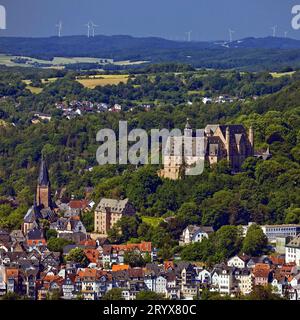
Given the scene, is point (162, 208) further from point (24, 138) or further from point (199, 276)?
point (24, 138)

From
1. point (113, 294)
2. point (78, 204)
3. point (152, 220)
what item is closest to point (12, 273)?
point (113, 294)

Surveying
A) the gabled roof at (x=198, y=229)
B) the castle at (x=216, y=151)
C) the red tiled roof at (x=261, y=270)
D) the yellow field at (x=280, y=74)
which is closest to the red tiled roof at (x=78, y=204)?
the castle at (x=216, y=151)

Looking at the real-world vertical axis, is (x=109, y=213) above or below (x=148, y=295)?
above

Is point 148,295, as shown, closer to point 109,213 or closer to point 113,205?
point 109,213

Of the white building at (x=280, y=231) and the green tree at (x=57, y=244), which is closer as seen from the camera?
the white building at (x=280, y=231)

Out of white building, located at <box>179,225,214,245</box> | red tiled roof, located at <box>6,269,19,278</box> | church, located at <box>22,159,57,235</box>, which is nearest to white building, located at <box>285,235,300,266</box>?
white building, located at <box>179,225,214,245</box>

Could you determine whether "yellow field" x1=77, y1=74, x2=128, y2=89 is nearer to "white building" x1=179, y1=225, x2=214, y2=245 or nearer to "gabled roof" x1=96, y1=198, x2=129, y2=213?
"gabled roof" x1=96, y1=198, x2=129, y2=213

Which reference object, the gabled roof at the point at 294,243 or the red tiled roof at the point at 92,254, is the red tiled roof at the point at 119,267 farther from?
the gabled roof at the point at 294,243
